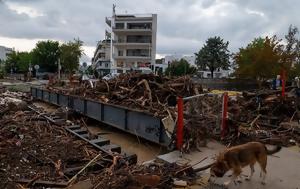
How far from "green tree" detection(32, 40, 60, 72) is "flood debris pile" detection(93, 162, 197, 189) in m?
73.9

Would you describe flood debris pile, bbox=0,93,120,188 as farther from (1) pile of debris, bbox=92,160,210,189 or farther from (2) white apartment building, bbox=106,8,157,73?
(2) white apartment building, bbox=106,8,157,73

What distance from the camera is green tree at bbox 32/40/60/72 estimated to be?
7700 centimetres

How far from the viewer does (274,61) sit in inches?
1390

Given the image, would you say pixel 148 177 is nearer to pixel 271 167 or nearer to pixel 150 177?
pixel 150 177

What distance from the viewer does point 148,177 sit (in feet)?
17.7

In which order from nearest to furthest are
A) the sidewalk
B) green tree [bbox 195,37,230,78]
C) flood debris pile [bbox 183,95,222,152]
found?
the sidewalk
flood debris pile [bbox 183,95,222,152]
green tree [bbox 195,37,230,78]

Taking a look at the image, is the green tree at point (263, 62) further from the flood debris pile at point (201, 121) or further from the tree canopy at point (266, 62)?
the flood debris pile at point (201, 121)

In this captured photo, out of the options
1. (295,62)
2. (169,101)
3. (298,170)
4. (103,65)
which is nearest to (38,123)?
(169,101)

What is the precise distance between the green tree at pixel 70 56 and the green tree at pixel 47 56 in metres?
9.22

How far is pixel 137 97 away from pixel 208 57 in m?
66.2

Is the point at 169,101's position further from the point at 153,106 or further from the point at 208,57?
the point at 208,57

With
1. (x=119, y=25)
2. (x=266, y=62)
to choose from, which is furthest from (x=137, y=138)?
→ (x=119, y=25)

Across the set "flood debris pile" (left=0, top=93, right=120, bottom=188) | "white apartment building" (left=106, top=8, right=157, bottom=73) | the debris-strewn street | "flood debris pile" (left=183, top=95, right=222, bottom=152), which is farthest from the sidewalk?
"white apartment building" (left=106, top=8, right=157, bottom=73)

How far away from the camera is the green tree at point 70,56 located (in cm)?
6719
